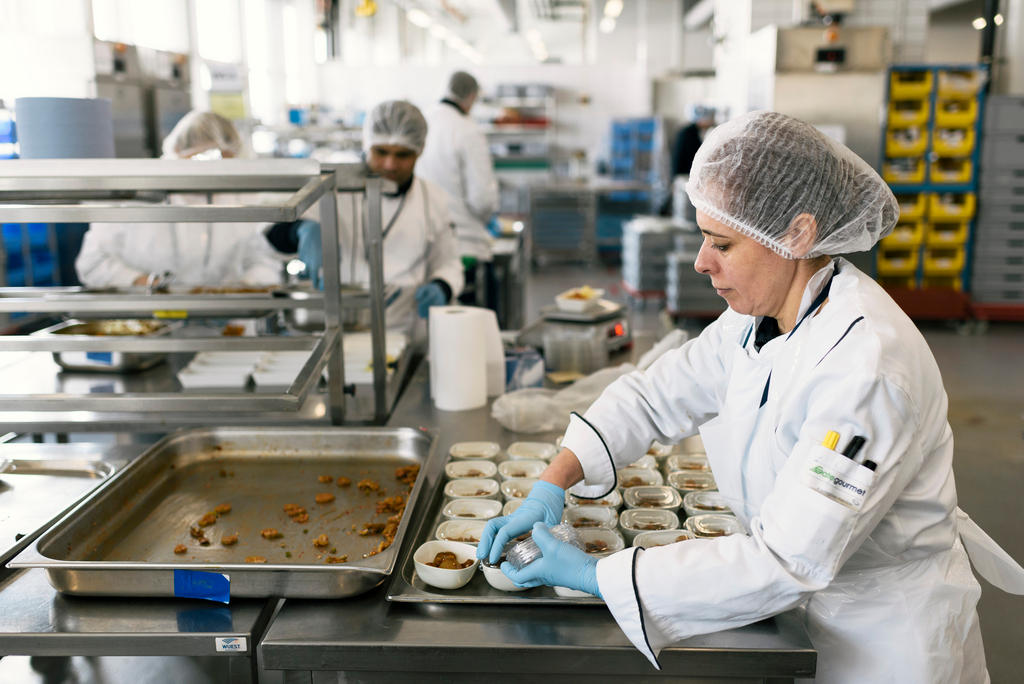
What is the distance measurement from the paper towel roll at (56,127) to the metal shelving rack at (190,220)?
91mm

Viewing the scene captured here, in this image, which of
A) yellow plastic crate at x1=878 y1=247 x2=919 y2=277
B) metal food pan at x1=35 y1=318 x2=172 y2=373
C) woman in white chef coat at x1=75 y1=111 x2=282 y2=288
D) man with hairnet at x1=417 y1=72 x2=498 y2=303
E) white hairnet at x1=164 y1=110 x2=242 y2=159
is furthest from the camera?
yellow plastic crate at x1=878 y1=247 x2=919 y2=277

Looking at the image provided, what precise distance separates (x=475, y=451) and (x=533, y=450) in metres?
0.14

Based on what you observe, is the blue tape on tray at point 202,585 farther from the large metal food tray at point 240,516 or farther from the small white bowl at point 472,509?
the small white bowl at point 472,509

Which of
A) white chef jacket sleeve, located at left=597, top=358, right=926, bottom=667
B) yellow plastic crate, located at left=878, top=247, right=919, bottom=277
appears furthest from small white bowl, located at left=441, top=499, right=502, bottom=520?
yellow plastic crate, located at left=878, top=247, right=919, bottom=277

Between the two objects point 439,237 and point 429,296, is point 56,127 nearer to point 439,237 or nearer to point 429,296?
point 429,296

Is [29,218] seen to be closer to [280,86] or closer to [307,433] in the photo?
[307,433]

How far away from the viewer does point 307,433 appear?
1967 mm

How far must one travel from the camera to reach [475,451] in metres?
1.95

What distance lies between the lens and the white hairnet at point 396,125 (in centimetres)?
319

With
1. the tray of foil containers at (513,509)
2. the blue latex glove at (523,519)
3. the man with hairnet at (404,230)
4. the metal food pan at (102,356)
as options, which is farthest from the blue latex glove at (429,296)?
the blue latex glove at (523,519)

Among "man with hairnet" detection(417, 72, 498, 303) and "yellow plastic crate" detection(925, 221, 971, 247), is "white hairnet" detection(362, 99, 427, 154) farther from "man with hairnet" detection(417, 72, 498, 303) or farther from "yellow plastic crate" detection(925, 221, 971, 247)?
"yellow plastic crate" detection(925, 221, 971, 247)

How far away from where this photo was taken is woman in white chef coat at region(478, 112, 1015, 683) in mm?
1117

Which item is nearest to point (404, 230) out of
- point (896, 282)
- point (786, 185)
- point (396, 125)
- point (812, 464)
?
point (396, 125)

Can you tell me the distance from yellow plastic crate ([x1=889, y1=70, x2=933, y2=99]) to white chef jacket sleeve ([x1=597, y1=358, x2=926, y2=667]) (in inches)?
239
